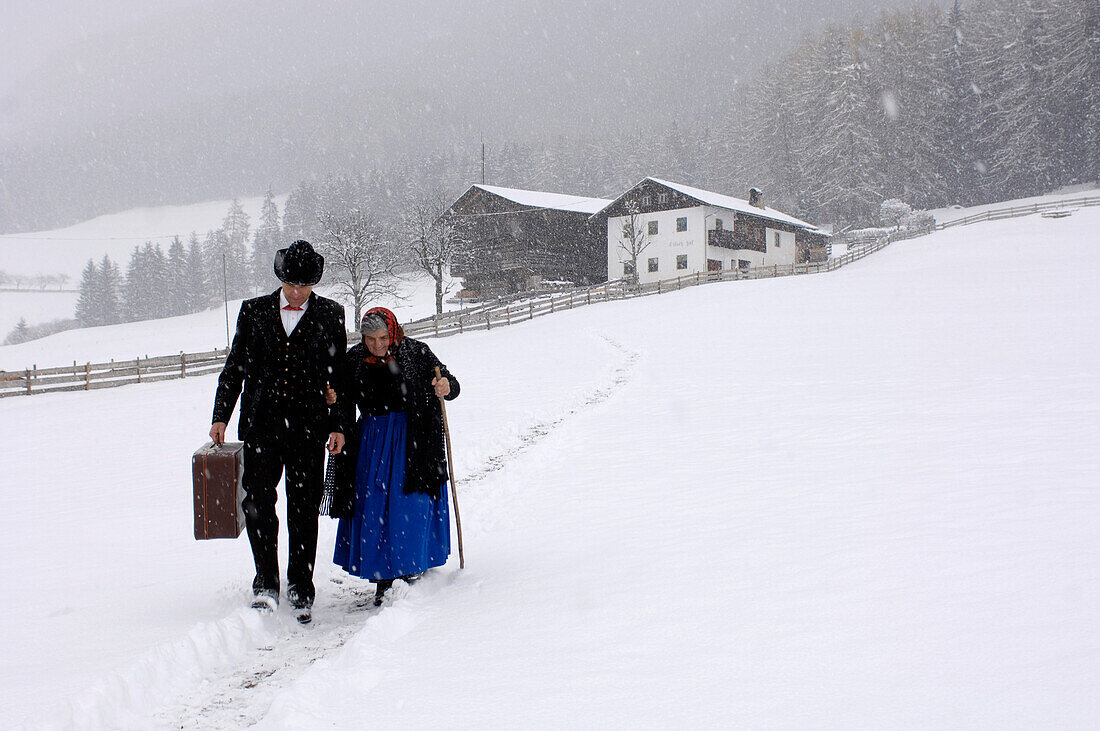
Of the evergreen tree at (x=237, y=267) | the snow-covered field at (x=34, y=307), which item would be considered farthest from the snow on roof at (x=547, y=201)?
the snow-covered field at (x=34, y=307)

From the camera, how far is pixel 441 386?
480cm

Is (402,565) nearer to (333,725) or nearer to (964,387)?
(333,725)

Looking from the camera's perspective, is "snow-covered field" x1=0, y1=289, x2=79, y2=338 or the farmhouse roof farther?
"snow-covered field" x1=0, y1=289, x2=79, y2=338

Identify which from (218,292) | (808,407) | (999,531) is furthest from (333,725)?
(218,292)

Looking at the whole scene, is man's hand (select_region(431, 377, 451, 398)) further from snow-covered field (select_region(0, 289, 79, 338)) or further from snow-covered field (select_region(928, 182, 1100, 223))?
snow-covered field (select_region(0, 289, 79, 338))

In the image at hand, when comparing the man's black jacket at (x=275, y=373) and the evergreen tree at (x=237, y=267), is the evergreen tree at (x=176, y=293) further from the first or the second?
the man's black jacket at (x=275, y=373)

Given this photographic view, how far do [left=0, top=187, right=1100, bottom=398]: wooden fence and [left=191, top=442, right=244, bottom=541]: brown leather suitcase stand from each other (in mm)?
22221

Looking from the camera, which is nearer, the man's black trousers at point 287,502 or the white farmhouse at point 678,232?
the man's black trousers at point 287,502

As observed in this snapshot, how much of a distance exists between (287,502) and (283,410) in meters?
0.56

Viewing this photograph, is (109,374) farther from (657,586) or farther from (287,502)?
(657,586)

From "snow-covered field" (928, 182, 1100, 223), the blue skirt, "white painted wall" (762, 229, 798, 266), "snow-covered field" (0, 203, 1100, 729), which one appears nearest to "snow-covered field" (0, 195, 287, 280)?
"white painted wall" (762, 229, 798, 266)

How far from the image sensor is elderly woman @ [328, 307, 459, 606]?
4625 mm

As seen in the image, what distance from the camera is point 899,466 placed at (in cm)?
670

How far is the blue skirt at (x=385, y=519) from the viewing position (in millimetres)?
4598
